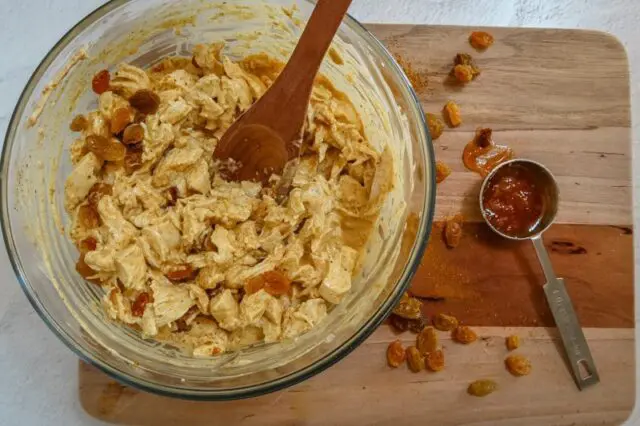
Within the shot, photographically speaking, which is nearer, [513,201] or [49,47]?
[513,201]

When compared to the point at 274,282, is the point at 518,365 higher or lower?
lower

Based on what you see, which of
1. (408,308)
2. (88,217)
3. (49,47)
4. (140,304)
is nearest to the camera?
(140,304)

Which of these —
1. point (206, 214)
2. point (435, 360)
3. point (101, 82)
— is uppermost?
point (101, 82)

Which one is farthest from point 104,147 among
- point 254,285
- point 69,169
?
point 254,285

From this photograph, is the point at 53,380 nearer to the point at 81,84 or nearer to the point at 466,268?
the point at 81,84

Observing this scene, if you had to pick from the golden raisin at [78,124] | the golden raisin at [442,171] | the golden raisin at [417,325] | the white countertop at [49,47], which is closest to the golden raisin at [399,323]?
the golden raisin at [417,325]

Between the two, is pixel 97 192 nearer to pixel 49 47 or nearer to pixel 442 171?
pixel 49 47
